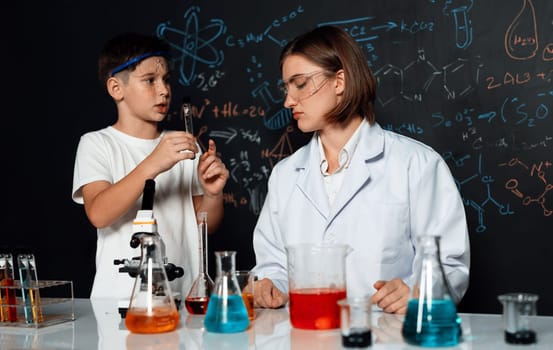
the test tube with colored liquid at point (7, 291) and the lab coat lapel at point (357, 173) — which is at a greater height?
the lab coat lapel at point (357, 173)

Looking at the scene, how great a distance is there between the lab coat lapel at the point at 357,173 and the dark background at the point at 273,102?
3.53ft

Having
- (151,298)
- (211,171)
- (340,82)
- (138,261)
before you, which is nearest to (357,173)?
(340,82)

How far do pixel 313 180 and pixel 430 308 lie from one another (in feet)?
3.14

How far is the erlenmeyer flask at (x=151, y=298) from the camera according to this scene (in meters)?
1.39

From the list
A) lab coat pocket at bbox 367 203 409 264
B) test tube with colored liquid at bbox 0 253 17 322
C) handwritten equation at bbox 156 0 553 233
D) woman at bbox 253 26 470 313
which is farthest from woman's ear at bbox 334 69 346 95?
test tube with colored liquid at bbox 0 253 17 322

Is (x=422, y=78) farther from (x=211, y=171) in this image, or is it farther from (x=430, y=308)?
(x=430, y=308)

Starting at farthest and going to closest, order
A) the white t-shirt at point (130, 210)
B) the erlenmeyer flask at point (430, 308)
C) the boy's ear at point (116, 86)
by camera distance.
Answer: the boy's ear at point (116, 86) < the white t-shirt at point (130, 210) < the erlenmeyer flask at point (430, 308)

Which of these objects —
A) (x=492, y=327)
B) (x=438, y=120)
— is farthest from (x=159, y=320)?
(x=438, y=120)

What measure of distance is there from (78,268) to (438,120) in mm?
1991

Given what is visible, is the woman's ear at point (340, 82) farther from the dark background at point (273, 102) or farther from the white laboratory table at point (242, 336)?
the dark background at point (273, 102)

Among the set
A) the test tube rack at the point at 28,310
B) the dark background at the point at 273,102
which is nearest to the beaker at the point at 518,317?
the test tube rack at the point at 28,310

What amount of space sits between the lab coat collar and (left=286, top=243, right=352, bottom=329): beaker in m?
0.62

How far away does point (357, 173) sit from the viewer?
2004 millimetres

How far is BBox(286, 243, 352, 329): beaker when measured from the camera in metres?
1.37
